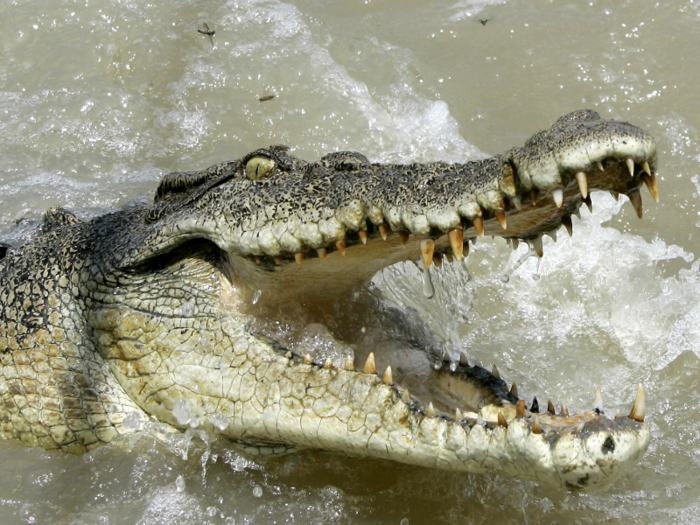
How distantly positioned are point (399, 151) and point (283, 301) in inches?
133

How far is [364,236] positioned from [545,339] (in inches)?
88.6

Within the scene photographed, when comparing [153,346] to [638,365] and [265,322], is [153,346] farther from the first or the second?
[638,365]

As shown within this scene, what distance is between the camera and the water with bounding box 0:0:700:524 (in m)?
3.13

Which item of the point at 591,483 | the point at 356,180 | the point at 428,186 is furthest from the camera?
the point at 356,180

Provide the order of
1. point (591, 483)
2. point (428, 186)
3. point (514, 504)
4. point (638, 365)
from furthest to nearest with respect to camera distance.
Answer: point (638, 365) → point (514, 504) → point (428, 186) → point (591, 483)

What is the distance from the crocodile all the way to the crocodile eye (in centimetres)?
1

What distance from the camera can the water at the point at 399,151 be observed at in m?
3.13

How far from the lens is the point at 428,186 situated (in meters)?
2.63

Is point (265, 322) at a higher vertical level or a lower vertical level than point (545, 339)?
higher

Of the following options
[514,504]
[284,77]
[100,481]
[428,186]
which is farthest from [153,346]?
[284,77]

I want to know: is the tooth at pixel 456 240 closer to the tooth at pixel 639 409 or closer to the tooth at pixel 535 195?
the tooth at pixel 535 195

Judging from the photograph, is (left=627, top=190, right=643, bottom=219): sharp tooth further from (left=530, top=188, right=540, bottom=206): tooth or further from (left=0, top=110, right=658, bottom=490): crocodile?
(left=530, top=188, right=540, bottom=206): tooth

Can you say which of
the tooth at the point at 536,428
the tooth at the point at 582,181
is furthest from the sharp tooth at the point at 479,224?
the tooth at the point at 536,428

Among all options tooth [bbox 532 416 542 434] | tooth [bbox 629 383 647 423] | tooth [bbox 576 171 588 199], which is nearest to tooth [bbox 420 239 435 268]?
tooth [bbox 576 171 588 199]
